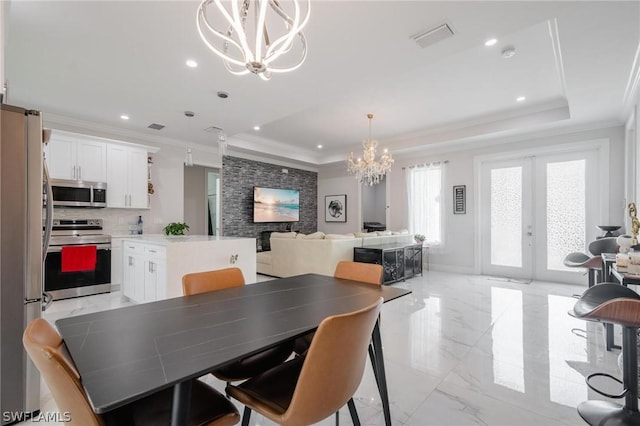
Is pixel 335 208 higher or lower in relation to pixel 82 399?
higher

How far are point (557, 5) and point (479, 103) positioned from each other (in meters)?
2.57

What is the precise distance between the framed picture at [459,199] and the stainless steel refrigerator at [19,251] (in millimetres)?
6383

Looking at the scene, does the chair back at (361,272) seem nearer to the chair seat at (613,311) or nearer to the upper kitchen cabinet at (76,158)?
the chair seat at (613,311)

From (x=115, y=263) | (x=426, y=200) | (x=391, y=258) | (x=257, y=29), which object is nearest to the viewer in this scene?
(x=257, y=29)

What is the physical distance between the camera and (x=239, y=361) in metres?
1.31

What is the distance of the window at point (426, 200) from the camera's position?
6422mm

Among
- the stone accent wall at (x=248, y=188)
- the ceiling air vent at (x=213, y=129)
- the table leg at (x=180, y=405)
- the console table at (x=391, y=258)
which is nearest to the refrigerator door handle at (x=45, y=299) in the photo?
the table leg at (x=180, y=405)

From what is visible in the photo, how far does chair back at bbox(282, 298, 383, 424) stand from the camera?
0.97 metres

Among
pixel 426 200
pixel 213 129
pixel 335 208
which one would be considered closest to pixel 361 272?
pixel 213 129

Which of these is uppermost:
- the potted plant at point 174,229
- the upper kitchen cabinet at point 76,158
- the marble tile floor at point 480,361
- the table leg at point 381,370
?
the upper kitchen cabinet at point 76,158

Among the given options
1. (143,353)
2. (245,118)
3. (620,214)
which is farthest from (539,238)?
(143,353)

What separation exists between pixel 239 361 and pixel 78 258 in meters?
4.09

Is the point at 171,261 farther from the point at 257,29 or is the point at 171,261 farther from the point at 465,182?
the point at 465,182

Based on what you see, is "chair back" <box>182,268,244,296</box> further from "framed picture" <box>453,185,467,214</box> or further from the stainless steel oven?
"framed picture" <box>453,185,467,214</box>
